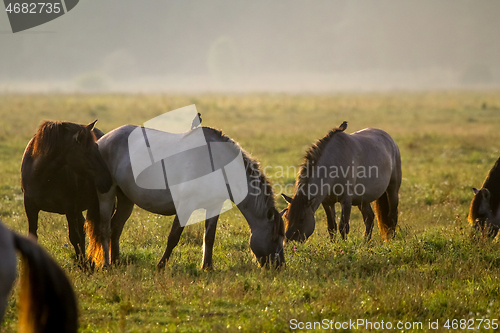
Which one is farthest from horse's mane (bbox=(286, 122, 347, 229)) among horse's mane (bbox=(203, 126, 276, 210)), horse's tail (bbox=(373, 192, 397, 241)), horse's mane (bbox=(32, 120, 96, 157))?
horse's mane (bbox=(32, 120, 96, 157))

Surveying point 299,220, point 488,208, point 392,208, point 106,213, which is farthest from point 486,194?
point 106,213

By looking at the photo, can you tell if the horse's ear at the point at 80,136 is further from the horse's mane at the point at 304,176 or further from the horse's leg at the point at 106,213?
the horse's mane at the point at 304,176

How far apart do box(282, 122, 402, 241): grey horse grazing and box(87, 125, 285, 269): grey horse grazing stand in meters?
0.66

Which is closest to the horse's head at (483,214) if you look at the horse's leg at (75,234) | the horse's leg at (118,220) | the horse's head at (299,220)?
the horse's head at (299,220)

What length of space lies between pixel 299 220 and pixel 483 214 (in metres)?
2.97

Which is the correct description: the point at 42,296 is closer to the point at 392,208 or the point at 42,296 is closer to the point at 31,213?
the point at 31,213

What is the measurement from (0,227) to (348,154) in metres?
5.49

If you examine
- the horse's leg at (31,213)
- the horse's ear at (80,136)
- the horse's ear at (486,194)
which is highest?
the horse's ear at (80,136)

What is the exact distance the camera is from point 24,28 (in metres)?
163

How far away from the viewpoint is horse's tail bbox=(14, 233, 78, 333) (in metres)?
3.00

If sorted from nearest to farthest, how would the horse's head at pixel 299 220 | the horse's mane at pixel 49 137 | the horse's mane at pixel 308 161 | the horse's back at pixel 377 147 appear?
1. the horse's mane at pixel 49 137
2. the horse's head at pixel 299 220
3. the horse's mane at pixel 308 161
4. the horse's back at pixel 377 147

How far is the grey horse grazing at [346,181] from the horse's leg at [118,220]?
232cm

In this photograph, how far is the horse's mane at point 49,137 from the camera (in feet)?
19.1

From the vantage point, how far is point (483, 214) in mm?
7273
